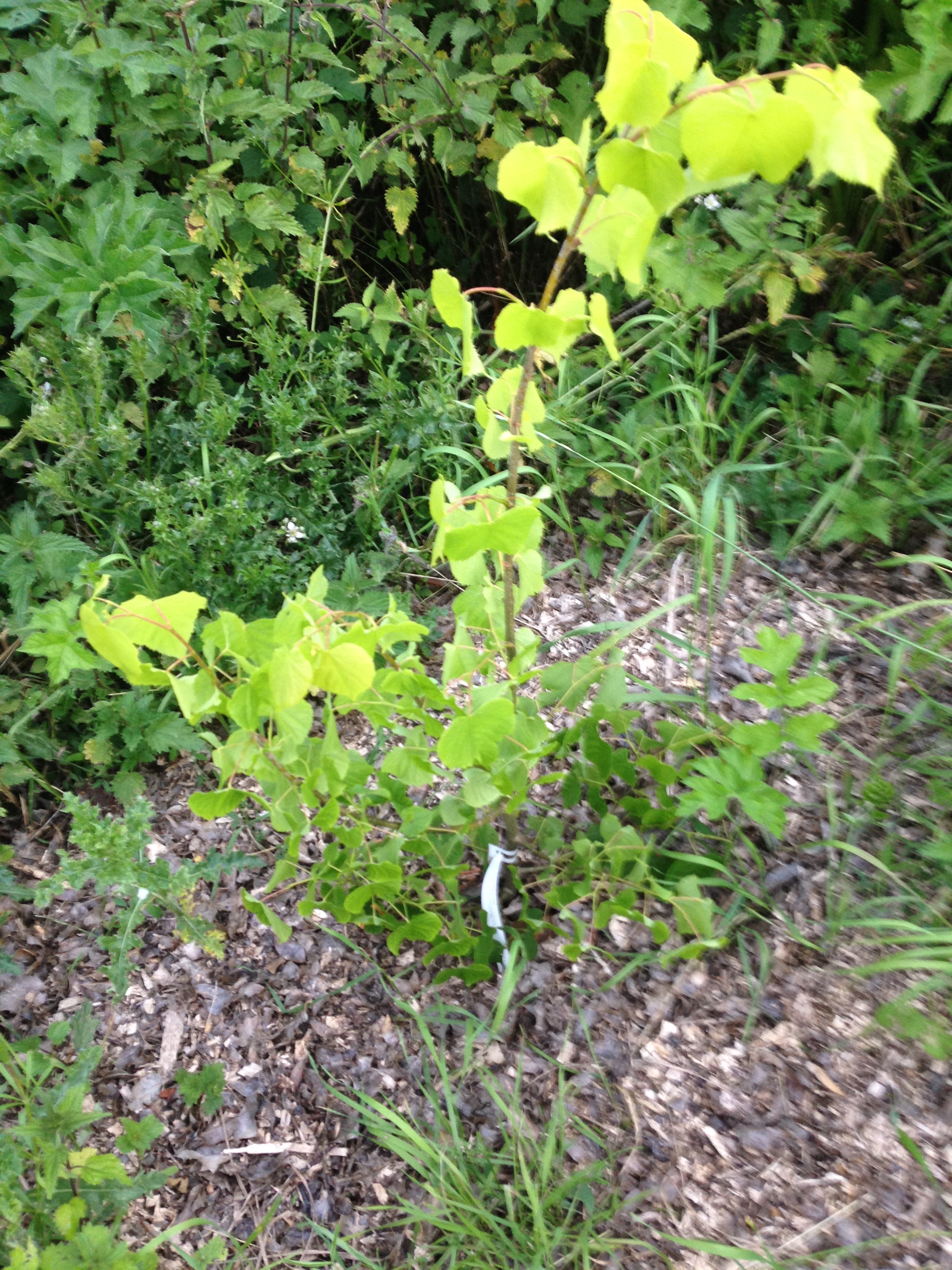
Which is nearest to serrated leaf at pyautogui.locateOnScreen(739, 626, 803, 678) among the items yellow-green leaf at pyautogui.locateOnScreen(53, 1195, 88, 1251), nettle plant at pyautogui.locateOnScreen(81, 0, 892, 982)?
nettle plant at pyautogui.locateOnScreen(81, 0, 892, 982)

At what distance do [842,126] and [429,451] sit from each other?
4.88 ft

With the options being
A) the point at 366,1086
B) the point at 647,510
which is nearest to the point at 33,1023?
the point at 366,1086

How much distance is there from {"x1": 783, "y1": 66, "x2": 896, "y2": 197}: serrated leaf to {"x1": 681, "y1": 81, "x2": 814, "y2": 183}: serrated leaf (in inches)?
0.8

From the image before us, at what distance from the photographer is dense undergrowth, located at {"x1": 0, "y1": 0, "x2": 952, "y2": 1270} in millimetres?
1433

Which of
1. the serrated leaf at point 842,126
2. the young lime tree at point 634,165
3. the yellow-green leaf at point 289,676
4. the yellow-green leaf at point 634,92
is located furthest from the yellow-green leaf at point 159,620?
the serrated leaf at point 842,126

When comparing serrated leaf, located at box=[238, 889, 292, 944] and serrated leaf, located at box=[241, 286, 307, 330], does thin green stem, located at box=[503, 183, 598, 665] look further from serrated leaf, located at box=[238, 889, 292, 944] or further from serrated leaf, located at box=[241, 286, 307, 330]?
serrated leaf, located at box=[241, 286, 307, 330]

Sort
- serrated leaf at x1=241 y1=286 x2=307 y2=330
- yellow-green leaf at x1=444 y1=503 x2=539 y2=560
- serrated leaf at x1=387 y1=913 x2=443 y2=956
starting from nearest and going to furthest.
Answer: yellow-green leaf at x1=444 y1=503 x2=539 y2=560 → serrated leaf at x1=387 y1=913 x2=443 y2=956 → serrated leaf at x1=241 y1=286 x2=307 y2=330

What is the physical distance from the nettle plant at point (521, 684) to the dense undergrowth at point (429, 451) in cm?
1

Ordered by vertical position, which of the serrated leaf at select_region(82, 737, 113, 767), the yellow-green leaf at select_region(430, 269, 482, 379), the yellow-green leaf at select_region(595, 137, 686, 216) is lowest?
the serrated leaf at select_region(82, 737, 113, 767)

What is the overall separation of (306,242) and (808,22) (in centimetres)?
131

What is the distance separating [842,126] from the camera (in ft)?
2.52

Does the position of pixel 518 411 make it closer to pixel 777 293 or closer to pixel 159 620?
pixel 159 620

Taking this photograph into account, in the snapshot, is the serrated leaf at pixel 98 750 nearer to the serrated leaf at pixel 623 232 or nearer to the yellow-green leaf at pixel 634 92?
the serrated leaf at pixel 623 232

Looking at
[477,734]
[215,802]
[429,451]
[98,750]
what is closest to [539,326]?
[477,734]
